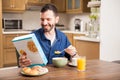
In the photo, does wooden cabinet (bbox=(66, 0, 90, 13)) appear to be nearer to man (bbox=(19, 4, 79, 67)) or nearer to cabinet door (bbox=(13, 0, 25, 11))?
cabinet door (bbox=(13, 0, 25, 11))

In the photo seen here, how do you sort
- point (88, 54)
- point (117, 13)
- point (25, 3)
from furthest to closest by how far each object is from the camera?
point (25, 3) → point (88, 54) → point (117, 13)

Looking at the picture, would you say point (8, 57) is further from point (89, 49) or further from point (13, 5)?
point (89, 49)

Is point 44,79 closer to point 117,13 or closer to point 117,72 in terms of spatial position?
point 117,72

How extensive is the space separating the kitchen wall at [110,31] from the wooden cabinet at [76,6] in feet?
6.33

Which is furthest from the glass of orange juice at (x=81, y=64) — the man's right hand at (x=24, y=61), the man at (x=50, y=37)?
the man's right hand at (x=24, y=61)

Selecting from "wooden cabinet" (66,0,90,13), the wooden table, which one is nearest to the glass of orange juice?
the wooden table

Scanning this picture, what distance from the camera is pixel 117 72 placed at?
1761 mm

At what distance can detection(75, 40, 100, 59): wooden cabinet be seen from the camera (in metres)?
3.70

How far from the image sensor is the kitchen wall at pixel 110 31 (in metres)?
3.52

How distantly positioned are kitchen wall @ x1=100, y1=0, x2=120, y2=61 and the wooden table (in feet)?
5.32

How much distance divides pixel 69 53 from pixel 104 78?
0.58 m

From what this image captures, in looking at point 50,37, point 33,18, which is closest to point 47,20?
point 50,37

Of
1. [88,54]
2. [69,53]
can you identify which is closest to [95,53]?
[88,54]

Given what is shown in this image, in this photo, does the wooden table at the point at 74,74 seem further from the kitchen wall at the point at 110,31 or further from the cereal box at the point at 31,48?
the kitchen wall at the point at 110,31
